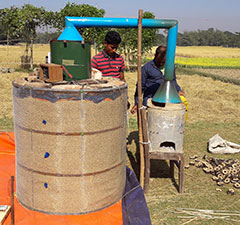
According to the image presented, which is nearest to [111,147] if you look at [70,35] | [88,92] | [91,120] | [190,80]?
[91,120]

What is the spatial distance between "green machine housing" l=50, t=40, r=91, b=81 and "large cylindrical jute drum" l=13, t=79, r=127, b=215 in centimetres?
18

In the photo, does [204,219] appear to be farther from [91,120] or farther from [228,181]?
[91,120]

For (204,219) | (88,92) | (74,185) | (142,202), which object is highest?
(88,92)

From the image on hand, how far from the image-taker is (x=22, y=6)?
1789 centimetres

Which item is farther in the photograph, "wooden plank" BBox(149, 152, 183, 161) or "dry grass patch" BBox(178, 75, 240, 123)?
"dry grass patch" BBox(178, 75, 240, 123)

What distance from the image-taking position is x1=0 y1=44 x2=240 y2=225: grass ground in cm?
384

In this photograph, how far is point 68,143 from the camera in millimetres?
2920

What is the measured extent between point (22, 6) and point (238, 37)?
269 feet

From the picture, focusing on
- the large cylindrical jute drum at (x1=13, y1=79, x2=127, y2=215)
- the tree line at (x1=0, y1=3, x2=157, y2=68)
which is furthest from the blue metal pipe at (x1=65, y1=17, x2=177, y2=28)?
the tree line at (x1=0, y1=3, x2=157, y2=68)

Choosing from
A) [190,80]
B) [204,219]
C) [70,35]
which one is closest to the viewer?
[70,35]

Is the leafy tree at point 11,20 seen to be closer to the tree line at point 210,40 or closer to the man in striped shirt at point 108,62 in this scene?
the man in striped shirt at point 108,62

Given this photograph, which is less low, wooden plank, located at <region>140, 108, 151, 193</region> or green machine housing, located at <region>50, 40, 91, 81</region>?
green machine housing, located at <region>50, 40, 91, 81</region>

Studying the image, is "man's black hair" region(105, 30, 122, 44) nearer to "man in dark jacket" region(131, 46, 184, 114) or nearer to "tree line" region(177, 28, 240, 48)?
"man in dark jacket" region(131, 46, 184, 114)

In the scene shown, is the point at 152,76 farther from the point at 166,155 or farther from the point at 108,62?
the point at 166,155
